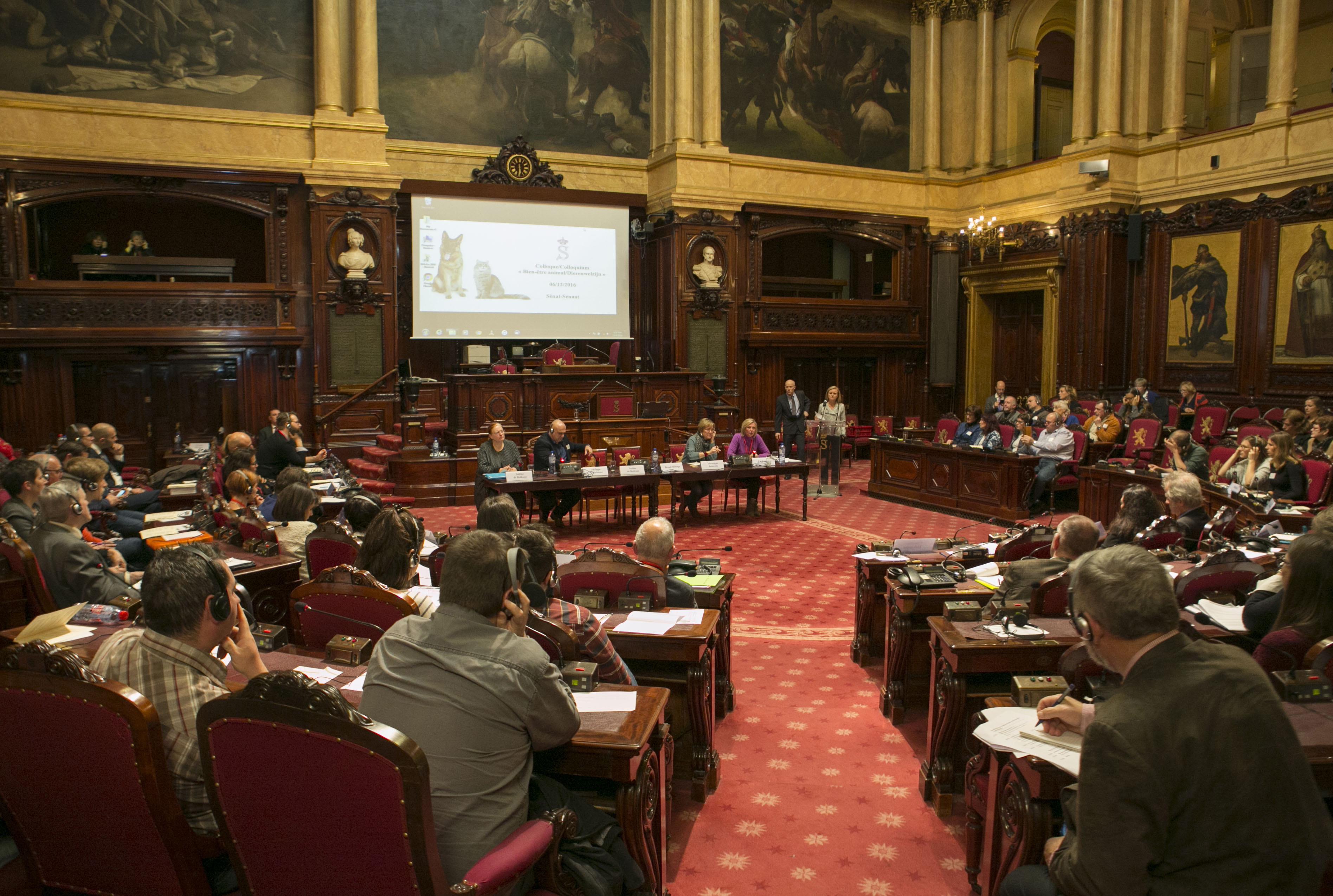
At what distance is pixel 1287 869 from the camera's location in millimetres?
1765

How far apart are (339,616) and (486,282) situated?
1196 centimetres

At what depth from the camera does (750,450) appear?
35.8 feet

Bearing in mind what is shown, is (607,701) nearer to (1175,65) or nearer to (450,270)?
(450,270)

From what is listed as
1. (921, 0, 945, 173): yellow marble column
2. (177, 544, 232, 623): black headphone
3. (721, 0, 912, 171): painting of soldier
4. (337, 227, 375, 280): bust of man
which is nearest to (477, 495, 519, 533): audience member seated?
(177, 544, 232, 623): black headphone

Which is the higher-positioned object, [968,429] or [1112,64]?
[1112,64]

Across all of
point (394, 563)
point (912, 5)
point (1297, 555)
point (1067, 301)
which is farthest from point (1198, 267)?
point (394, 563)

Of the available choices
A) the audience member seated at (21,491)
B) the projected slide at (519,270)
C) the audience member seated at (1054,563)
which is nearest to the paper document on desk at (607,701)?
the audience member seated at (1054,563)

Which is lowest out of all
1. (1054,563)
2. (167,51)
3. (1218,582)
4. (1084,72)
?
(1218,582)

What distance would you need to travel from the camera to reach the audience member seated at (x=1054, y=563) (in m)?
4.08

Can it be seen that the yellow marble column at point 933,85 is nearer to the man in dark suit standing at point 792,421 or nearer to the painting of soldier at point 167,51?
the man in dark suit standing at point 792,421

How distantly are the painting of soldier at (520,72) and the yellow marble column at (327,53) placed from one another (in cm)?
93

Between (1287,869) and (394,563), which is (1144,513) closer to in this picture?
(1287,869)

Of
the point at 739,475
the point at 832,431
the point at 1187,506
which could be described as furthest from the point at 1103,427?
the point at 1187,506

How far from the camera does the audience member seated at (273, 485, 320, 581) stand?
520 cm
